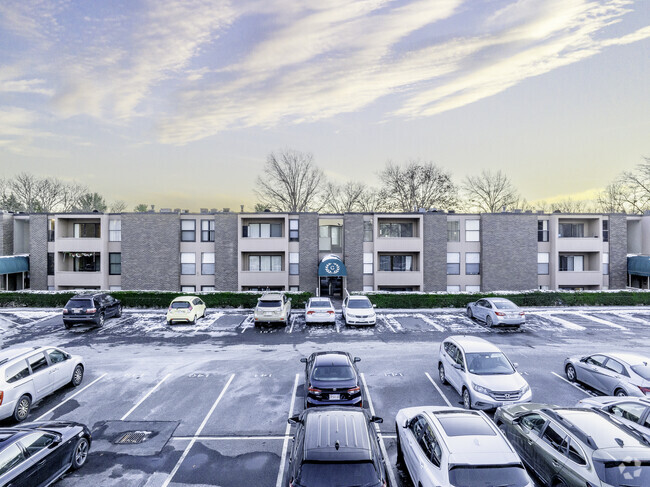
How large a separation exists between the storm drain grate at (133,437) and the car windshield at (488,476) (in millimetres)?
7709

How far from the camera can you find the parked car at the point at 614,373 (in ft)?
39.5

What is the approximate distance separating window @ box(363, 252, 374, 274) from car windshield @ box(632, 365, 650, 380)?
21.0 metres

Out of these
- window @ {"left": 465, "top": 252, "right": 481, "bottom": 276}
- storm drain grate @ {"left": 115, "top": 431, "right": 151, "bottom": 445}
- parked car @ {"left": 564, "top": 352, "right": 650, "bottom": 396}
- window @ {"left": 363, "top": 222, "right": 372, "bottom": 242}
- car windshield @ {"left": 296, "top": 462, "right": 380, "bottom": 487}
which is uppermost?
window @ {"left": 363, "top": 222, "right": 372, "bottom": 242}

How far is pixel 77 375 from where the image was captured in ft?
45.7

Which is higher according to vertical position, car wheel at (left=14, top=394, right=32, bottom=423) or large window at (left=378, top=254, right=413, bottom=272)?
large window at (left=378, top=254, right=413, bottom=272)

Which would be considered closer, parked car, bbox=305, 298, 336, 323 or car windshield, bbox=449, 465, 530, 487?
car windshield, bbox=449, 465, 530, 487

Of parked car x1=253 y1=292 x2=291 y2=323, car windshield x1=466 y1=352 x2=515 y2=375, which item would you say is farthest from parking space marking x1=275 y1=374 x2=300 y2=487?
parked car x1=253 y1=292 x2=291 y2=323

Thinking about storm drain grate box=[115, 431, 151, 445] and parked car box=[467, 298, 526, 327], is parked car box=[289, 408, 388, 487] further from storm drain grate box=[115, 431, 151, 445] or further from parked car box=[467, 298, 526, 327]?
parked car box=[467, 298, 526, 327]

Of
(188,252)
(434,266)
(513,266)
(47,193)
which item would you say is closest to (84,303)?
(188,252)

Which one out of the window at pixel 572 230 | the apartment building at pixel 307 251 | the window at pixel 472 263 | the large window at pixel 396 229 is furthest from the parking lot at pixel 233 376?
the window at pixel 572 230

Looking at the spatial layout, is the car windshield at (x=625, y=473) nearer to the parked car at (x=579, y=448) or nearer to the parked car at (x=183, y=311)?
the parked car at (x=579, y=448)

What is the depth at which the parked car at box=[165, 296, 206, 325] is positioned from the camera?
23797 millimetres

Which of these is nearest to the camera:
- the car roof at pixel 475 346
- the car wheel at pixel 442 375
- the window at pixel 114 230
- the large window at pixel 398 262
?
the car roof at pixel 475 346

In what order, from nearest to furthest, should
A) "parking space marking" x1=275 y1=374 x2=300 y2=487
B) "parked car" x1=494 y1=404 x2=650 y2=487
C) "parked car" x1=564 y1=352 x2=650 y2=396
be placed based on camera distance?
"parked car" x1=494 y1=404 x2=650 y2=487, "parking space marking" x1=275 y1=374 x2=300 y2=487, "parked car" x1=564 y1=352 x2=650 y2=396
